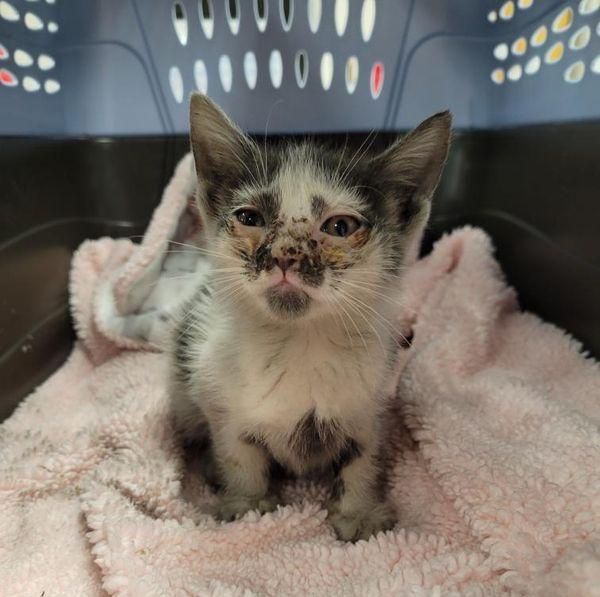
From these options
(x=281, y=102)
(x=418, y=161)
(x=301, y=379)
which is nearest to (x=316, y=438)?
(x=301, y=379)

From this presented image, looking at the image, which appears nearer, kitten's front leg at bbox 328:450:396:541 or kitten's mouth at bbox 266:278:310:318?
kitten's mouth at bbox 266:278:310:318

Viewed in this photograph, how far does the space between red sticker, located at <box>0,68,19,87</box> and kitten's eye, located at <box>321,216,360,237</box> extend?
84 cm

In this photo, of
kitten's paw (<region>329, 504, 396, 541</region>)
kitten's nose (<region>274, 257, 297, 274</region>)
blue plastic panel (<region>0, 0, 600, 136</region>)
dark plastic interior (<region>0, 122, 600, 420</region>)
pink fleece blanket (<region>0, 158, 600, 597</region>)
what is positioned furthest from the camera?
blue plastic panel (<region>0, 0, 600, 136</region>)

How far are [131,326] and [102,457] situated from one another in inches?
14.7

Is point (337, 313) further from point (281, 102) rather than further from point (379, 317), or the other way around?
point (281, 102)

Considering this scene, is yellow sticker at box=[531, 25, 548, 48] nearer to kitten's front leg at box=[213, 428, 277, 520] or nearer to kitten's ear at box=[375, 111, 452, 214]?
kitten's ear at box=[375, 111, 452, 214]

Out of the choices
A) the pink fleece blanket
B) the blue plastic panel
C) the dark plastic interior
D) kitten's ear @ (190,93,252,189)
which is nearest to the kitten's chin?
kitten's ear @ (190,93,252,189)

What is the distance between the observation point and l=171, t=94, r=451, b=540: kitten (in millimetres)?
744

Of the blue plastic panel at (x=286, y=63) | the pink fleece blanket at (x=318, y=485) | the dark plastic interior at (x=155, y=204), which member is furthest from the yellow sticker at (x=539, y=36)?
the pink fleece blanket at (x=318, y=485)

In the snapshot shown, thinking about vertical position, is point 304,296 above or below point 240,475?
above

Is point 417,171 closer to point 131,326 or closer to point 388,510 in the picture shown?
point 388,510

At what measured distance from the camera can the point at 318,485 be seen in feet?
3.43

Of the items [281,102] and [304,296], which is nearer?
[304,296]

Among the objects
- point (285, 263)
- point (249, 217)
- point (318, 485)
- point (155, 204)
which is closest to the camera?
point (285, 263)
